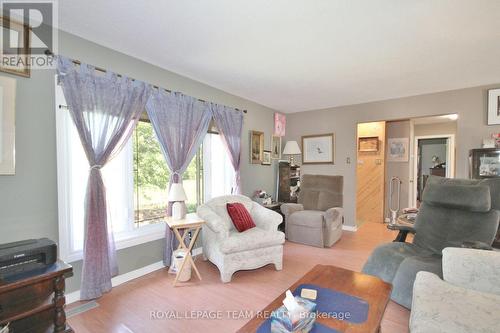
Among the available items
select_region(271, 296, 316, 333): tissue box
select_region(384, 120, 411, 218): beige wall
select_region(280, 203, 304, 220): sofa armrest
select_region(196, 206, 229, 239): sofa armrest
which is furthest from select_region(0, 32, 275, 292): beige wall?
select_region(384, 120, 411, 218): beige wall

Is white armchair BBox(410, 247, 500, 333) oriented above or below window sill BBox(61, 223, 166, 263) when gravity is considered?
above

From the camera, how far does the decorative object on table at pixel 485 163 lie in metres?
3.16

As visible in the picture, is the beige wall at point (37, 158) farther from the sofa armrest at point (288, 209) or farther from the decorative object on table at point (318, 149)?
the decorative object on table at point (318, 149)

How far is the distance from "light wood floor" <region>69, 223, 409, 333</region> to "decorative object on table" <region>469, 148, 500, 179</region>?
6.27ft

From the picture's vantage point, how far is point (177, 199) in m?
2.73

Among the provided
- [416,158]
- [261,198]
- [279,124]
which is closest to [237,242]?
[261,198]

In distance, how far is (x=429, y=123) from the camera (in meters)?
6.02

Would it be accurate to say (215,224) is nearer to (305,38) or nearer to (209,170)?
(209,170)

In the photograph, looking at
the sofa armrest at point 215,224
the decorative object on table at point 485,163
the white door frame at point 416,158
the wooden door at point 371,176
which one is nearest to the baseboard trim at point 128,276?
the sofa armrest at point 215,224

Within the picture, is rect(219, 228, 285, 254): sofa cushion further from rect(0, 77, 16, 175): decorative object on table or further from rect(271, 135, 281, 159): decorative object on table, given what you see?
rect(271, 135, 281, 159): decorative object on table

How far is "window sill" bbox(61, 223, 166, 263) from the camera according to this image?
90.5 inches

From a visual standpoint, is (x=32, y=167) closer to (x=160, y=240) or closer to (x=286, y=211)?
(x=160, y=240)

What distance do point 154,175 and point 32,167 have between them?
1179 millimetres

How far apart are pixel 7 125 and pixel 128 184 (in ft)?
3.71
